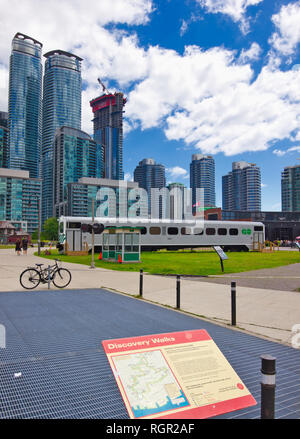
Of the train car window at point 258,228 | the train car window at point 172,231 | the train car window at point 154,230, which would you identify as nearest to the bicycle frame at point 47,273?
the train car window at point 154,230

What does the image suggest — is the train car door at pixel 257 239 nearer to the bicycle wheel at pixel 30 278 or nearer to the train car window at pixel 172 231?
the train car window at pixel 172 231

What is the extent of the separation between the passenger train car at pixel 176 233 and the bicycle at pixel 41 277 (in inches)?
701

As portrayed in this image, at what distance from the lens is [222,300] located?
9.77 meters

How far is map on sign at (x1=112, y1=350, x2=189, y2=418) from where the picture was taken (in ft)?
9.88

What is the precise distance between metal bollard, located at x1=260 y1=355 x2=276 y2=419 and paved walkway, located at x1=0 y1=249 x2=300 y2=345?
3.24 metres

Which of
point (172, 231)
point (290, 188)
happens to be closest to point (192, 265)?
point (172, 231)

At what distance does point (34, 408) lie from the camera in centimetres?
333

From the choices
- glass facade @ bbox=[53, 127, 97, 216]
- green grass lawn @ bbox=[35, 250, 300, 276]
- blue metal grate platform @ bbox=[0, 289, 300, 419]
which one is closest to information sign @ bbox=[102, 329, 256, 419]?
blue metal grate platform @ bbox=[0, 289, 300, 419]

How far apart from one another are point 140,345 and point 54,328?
3.29 m

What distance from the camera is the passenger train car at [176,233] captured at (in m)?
31.3

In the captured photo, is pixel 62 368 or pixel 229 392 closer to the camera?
pixel 229 392
